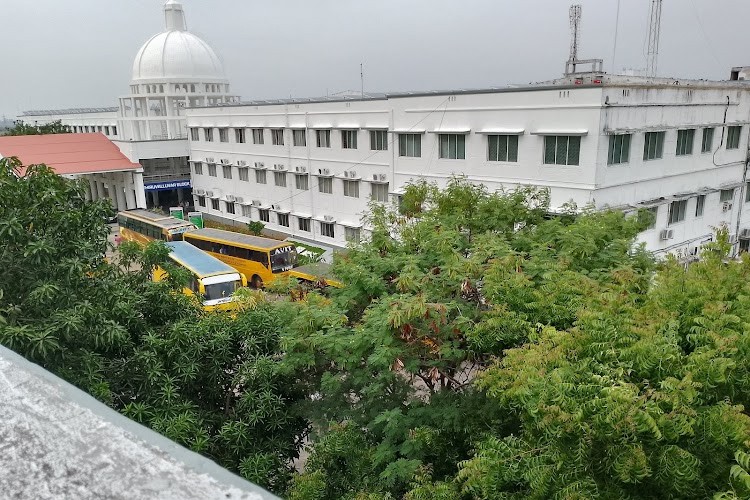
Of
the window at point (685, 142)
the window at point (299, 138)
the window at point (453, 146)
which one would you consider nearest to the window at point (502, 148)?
the window at point (453, 146)

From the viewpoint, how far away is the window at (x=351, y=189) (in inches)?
959

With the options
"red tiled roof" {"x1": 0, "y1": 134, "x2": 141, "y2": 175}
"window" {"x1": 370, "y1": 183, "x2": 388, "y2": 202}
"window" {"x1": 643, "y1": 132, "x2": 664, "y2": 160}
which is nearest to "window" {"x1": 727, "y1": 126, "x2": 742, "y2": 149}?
"window" {"x1": 643, "y1": 132, "x2": 664, "y2": 160}

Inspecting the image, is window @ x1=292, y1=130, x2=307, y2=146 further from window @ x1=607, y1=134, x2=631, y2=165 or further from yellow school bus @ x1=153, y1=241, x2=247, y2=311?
window @ x1=607, y1=134, x2=631, y2=165

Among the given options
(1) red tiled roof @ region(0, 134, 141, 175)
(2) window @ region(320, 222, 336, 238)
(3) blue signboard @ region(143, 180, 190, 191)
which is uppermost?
(1) red tiled roof @ region(0, 134, 141, 175)

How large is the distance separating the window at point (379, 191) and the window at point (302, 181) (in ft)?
15.9

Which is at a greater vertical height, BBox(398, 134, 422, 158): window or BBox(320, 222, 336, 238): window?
BBox(398, 134, 422, 158): window

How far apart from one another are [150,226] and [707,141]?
23896 mm

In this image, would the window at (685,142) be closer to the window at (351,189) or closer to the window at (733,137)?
the window at (733,137)

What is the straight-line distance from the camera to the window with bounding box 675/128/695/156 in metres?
18.1

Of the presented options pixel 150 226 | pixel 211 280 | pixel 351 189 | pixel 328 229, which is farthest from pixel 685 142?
pixel 150 226

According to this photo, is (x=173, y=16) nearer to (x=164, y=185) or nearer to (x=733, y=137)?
(x=164, y=185)

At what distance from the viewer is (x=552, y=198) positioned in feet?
54.9

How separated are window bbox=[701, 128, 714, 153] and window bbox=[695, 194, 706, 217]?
1601mm

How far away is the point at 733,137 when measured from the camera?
20.5m
